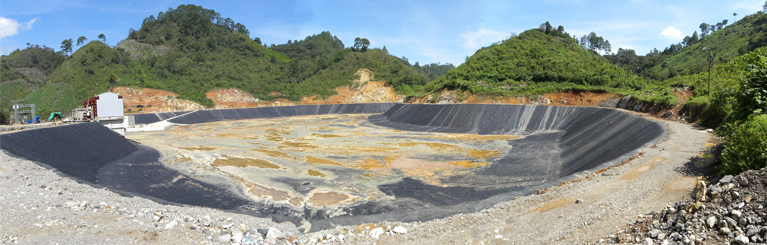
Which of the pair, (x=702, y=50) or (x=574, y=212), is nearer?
(x=574, y=212)

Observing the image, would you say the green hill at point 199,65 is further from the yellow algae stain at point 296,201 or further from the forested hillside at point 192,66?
the yellow algae stain at point 296,201

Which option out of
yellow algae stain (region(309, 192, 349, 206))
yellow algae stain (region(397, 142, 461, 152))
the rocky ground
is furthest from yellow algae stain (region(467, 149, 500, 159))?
the rocky ground

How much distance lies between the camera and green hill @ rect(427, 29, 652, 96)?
44.3 meters

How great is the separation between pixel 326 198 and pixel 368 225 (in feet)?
15.4

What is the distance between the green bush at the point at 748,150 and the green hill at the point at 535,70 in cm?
3664

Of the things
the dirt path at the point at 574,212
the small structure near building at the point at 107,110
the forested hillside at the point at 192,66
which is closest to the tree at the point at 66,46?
the forested hillside at the point at 192,66

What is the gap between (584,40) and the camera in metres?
110

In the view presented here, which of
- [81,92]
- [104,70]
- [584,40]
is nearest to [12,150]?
[81,92]

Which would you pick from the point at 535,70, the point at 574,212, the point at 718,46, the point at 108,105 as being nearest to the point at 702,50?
the point at 718,46

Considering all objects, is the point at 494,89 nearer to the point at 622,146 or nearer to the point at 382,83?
the point at 622,146

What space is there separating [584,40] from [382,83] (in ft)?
226

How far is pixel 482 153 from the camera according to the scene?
73.4 ft

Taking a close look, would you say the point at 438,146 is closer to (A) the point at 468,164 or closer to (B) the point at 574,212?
(A) the point at 468,164

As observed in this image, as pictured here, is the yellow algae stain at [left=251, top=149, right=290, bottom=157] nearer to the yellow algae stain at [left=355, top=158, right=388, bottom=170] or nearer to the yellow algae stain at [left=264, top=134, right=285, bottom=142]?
the yellow algae stain at [left=355, top=158, right=388, bottom=170]
